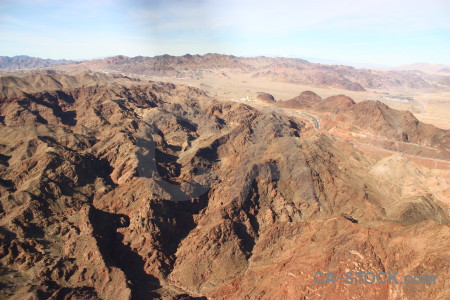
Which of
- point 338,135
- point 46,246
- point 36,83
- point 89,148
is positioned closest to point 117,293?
point 46,246

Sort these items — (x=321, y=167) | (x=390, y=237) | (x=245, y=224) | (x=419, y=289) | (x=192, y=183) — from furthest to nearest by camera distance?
1. (x=321, y=167)
2. (x=192, y=183)
3. (x=245, y=224)
4. (x=390, y=237)
5. (x=419, y=289)

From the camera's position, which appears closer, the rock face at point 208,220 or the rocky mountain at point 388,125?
the rock face at point 208,220

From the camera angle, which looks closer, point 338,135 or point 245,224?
point 245,224

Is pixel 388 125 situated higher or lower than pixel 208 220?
higher

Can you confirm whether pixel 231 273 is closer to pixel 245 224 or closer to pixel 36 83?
pixel 245 224

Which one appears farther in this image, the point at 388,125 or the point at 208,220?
the point at 388,125

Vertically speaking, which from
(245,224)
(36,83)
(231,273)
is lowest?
(231,273)

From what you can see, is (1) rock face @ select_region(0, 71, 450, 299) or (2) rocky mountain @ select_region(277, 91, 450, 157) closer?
(1) rock face @ select_region(0, 71, 450, 299)

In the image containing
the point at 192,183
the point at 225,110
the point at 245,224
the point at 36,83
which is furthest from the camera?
the point at 36,83
